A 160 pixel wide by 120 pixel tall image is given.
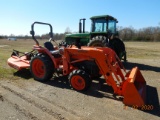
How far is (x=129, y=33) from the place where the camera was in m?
63.3

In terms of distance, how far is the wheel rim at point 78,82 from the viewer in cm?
621

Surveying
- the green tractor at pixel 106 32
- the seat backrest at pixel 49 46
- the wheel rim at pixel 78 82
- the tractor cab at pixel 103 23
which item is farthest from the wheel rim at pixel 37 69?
the tractor cab at pixel 103 23

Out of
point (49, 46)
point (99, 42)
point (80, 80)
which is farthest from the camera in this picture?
point (99, 42)

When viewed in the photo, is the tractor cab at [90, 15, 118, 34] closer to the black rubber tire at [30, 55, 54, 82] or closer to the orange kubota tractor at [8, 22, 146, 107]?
the orange kubota tractor at [8, 22, 146, 107]

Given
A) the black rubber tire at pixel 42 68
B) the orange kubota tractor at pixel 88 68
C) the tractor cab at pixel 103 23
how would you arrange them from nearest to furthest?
the orange kubota tractor at pixel 88 68, the black rubber tire at pixel 42 68, the tractor cab at pixel 103 23

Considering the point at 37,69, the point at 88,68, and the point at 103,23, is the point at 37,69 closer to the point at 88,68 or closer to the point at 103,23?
the point at 88,68

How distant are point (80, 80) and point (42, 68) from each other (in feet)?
6.27

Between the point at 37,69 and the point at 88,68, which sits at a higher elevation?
the point at 88,68

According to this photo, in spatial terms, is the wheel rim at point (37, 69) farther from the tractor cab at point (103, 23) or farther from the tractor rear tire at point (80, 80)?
the tractor cab at point (103, 23)

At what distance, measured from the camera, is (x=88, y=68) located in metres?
6.62

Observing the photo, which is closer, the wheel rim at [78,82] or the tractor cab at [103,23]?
the wheel rim at [78,82]

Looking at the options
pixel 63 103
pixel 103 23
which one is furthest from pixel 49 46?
pixel 103 23

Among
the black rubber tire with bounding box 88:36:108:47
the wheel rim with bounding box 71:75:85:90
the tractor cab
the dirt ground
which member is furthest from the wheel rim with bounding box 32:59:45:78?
the tractor cab

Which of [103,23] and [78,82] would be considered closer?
[78,82]
